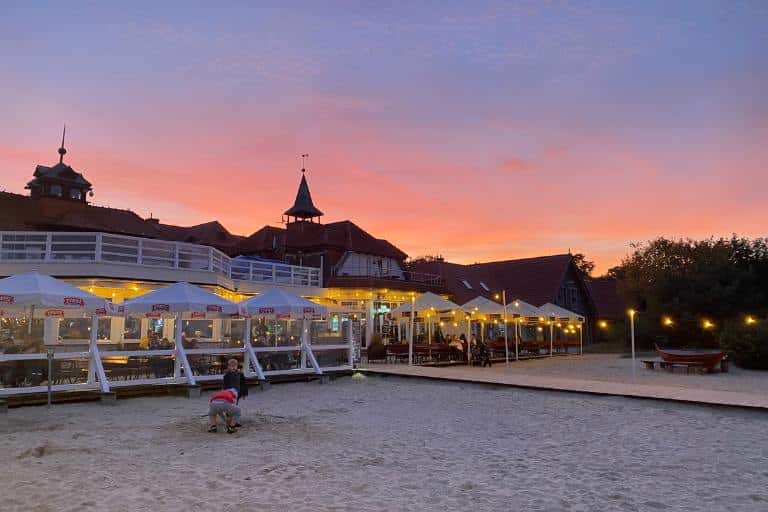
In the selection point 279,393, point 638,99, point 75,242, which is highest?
point 638,99

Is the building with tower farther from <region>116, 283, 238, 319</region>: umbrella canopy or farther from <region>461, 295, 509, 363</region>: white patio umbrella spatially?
<region>116, 283, 238, 319</region>: umbrella canopy

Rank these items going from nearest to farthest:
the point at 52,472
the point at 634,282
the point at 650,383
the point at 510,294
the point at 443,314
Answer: the point at 52,472 < the point at 650,383 < the point at 443,314 < the point at 634,282 < the point at 510,294

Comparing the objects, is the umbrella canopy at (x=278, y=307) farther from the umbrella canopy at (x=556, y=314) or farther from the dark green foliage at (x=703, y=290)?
the dark green foliage at (x=703, y=290)

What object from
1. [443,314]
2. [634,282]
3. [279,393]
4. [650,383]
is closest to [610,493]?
[279,393]

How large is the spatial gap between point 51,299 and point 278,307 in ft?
18.8

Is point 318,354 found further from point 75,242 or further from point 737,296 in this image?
point 737,296

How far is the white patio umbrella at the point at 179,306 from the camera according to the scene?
553 inches

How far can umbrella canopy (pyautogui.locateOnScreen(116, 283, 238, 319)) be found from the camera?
14.1 metres

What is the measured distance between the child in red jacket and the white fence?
4268 millimetres

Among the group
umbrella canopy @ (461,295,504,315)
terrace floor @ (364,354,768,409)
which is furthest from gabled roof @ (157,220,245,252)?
terrace floor @ (364,354,768,409)

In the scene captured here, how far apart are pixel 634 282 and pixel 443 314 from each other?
2045 centimetres

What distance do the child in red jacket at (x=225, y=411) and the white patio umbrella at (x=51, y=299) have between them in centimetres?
476

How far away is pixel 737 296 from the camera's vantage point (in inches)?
1177

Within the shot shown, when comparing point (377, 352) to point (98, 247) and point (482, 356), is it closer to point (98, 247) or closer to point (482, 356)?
point (482, 356)
